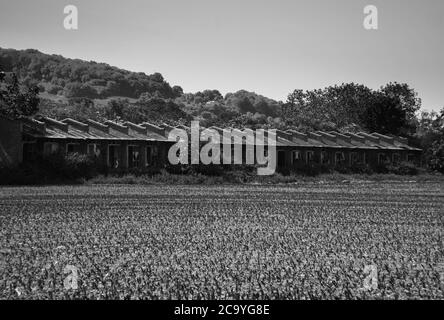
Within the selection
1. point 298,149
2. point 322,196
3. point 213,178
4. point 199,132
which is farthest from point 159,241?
point 298,149

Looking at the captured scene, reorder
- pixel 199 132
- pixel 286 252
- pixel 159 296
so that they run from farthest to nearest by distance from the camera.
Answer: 1. pixel 199 132
2. pixel 286 252
3. pixel 159 296

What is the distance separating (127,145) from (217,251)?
48.2 m

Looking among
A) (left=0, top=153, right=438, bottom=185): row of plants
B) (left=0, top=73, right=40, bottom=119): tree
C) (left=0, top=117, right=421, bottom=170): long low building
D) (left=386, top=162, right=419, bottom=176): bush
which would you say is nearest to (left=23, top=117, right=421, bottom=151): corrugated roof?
(left=0, top=117, right=421, bottom=170): long low building

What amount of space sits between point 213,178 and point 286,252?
44147mm

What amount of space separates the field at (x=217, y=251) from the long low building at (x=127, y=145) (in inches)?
942

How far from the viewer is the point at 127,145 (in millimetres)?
66500

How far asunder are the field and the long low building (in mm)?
23916

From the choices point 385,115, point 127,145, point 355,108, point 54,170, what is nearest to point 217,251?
point 54,170

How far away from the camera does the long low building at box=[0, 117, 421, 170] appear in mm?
58469

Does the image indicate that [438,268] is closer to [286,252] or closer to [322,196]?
[286,252]

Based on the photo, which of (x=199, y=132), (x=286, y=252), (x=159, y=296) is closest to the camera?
(x=159, y=296)

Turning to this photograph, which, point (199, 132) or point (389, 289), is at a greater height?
point (199, 132)

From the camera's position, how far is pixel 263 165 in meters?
72.3

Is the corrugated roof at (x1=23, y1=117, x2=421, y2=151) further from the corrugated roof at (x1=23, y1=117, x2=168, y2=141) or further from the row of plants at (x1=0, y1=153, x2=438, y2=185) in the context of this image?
the row of plants at (x1=0, y1=153, x2=438, y2=185)
